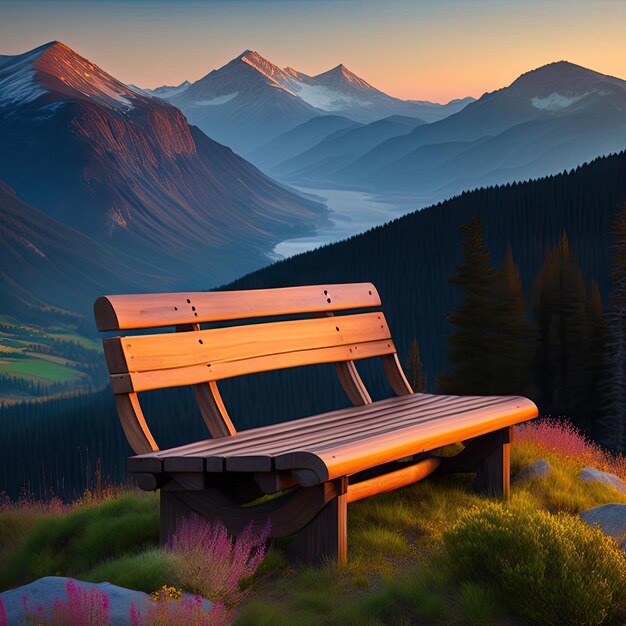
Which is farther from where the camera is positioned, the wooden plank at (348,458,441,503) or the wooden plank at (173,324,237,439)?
the wooden plank at (173,324,237,439)

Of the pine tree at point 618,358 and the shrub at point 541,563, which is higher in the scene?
the shrub at point 541,563

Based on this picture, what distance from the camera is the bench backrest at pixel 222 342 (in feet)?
14.6

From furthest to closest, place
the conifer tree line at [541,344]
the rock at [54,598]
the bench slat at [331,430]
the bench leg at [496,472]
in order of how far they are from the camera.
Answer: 1. the conifer tree line at [541,344]
2. the bench leg at [496,472]
3. the bench slat at [331,430]
4. the rock at [54,598]

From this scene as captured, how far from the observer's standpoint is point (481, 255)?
33.0 meters

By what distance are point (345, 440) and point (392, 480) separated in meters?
0.67

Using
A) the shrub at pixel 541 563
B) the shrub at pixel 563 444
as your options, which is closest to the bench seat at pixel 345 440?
the shrub at pixel 541 563

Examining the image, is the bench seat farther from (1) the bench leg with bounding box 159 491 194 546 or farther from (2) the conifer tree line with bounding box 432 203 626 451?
(2) the conifer tree line with bounding box 432 203 626 451

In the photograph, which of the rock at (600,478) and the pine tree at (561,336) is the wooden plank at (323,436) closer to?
the rock at (600,478)

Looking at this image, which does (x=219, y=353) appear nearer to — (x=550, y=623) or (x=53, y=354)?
(x=550, y=623)

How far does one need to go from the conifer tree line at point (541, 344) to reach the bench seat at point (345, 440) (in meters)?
25.8

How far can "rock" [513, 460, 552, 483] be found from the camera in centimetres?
616

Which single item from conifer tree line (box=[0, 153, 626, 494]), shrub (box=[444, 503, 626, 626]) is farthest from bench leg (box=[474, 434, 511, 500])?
conifer tree line (box=[0, 153, 626, 494])

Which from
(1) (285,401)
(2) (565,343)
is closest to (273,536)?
(2) (565,343)

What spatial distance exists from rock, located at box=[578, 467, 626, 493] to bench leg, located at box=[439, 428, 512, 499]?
2.86 ft
